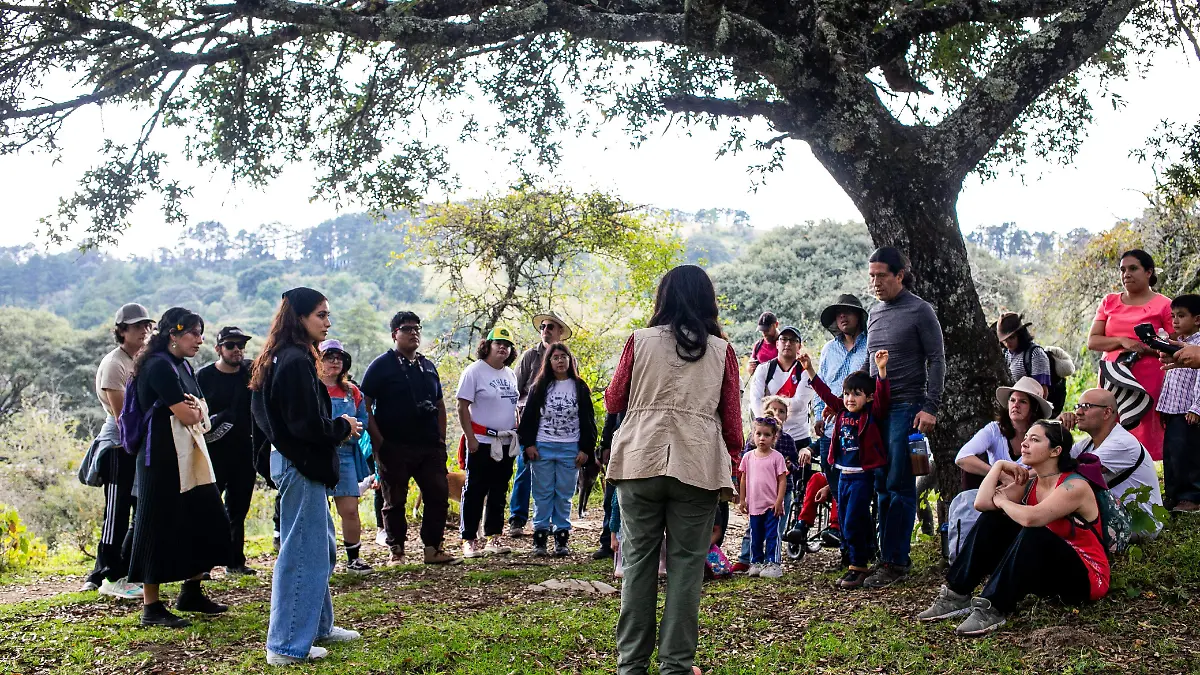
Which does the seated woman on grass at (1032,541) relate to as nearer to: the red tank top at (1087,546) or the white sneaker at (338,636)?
the red tank top at (1087,546)

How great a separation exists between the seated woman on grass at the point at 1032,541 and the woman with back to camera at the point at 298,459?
10.7ft

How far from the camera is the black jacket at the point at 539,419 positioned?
8359 millimetres

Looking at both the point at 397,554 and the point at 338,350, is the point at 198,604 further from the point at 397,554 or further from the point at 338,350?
the point at 338,350

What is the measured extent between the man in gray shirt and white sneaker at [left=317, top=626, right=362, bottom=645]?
320 centimetres

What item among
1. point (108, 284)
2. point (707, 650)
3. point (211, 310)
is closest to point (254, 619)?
point (707, 650)

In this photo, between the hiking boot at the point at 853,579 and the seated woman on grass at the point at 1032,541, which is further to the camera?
the hiking boot at the point at 853,579

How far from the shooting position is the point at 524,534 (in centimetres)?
975

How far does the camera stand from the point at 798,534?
772 centimetres

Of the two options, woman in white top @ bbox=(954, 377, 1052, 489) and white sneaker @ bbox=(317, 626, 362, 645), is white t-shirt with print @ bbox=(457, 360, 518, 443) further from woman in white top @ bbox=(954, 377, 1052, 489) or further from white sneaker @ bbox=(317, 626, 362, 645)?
woman in white top @ bbox=(954, 377, 1052, 489)

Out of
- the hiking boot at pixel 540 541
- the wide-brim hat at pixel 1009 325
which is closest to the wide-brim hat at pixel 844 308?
the wide-brim hat at pixel 1009 325

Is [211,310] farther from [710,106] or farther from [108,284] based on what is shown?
[710,106]

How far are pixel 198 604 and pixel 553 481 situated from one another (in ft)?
10.5

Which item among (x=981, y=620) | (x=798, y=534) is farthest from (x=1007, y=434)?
(x=798, y=534)

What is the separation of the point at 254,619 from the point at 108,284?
82.4 meters
